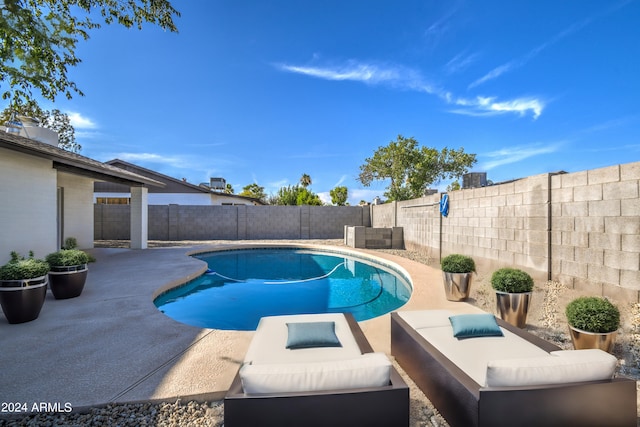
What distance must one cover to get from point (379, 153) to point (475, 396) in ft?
70.4

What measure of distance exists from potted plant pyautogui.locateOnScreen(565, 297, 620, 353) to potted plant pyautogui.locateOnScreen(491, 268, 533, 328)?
3.15 ft

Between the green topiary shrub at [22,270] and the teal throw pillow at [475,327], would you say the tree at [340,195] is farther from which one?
the teal throw pillow at [475,327]

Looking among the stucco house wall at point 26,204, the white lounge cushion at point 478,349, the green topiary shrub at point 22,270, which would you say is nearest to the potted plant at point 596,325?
the white lounge cushion at point 478,349

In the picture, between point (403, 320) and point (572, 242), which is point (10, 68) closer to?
point (403, 320)

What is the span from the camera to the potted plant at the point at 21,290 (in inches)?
145

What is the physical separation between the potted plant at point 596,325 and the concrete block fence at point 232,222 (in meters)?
13.8

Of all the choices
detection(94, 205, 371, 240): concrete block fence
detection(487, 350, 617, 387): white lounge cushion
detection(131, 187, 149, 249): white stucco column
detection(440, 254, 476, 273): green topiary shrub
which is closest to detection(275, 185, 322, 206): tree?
detection(94, 205, 371, 240): concrete block fence

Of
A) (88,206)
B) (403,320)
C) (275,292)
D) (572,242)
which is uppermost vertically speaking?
(88,206)

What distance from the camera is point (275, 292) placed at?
6836 millimetres

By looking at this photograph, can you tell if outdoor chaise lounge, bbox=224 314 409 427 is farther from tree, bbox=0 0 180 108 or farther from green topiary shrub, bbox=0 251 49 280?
tree, bbox=0 0 180 108

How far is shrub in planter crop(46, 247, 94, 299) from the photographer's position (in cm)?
481

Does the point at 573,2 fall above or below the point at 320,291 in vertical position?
above

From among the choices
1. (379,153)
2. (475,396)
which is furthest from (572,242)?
(379,153)

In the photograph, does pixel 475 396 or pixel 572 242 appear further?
pixel 572 242
